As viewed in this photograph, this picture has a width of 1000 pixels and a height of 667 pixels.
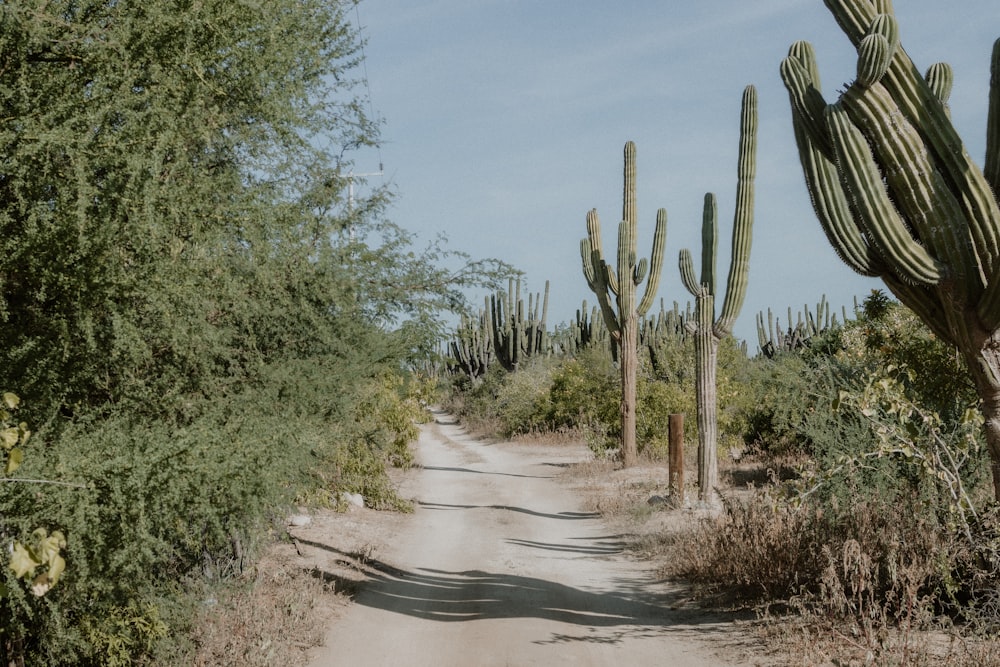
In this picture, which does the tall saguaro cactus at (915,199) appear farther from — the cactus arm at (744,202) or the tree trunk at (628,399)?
the tree trunk at (628,399)

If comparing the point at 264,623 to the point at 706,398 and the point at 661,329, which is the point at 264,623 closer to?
the point at 706,398

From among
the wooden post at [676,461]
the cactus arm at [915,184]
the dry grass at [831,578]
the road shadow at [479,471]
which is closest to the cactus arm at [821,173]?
the cactus arm at [915,184]

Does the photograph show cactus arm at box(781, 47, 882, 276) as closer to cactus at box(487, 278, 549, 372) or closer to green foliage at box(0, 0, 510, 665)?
green foliage at box(0, 0, 510, 665)

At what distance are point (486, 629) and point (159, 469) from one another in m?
3.07

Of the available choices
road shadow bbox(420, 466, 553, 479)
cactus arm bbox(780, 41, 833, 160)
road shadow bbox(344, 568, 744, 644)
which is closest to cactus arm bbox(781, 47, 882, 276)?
cactus arm bbox(780, 41, 833, 160)

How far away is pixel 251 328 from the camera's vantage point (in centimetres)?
854

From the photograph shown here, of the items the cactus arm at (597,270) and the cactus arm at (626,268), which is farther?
the cactus arm at (597,270)

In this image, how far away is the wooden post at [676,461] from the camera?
1342 cm

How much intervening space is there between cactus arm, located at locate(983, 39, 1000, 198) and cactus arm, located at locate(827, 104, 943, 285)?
0.65 meters

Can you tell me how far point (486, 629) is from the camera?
755 centimetres

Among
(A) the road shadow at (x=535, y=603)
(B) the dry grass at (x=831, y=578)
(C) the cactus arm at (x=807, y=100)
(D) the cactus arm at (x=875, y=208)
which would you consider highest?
(C) the cactus arm at (x=807, y=100)

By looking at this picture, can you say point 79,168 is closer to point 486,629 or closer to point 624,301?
point 486,629

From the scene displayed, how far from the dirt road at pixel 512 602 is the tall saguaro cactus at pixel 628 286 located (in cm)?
394

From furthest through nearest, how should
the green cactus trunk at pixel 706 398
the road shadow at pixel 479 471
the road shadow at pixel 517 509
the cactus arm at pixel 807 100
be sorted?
the road shadow at pixel 479 471 < the road shadow at pixel 517 509 < the green cactus trunk at pixel 706 398 < the cactus arm at pixel 807 100
